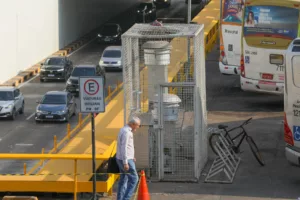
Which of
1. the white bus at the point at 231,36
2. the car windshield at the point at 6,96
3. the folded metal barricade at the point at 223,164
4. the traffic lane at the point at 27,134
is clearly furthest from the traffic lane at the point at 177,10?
the folded metal barricade at the point at 223,164

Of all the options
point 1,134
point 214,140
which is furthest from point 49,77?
point 214,140

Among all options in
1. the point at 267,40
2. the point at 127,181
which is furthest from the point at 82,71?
the point at 127,181

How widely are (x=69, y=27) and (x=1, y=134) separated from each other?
27337mm

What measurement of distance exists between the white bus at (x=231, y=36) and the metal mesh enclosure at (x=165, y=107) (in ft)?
41.9

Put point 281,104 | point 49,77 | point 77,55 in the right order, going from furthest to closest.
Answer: point 77,55
point 49,77
point 281,104

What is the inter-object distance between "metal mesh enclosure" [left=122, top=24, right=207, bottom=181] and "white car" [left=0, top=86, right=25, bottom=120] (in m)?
22.0

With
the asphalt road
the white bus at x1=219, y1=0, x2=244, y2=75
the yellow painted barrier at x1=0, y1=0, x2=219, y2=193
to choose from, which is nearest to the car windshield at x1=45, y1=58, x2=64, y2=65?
the asphalt road

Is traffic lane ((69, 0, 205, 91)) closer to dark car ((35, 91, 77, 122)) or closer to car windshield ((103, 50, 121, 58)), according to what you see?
car windshield ((103, 50, 121, 58))

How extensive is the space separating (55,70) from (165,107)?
3228 cm

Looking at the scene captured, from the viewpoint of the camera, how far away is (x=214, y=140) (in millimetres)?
21859

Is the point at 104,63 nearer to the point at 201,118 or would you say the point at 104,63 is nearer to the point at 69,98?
the point at 69,98

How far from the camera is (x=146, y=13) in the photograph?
2968 inches

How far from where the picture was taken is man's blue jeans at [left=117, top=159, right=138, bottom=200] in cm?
1736

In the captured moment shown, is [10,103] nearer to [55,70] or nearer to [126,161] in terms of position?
[55,70]
